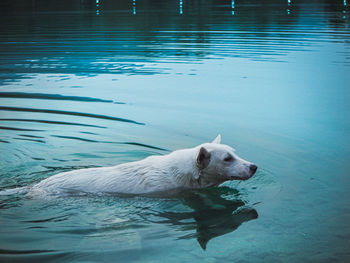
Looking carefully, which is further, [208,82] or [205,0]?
[205,0]

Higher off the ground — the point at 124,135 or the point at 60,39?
the point at 60,39

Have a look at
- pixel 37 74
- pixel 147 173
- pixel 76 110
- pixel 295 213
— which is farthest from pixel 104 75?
pixel 295 213

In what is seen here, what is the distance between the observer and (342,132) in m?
10.9

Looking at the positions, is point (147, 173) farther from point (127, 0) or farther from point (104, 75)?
point (127, 0)

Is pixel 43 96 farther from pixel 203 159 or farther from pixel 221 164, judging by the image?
pixel 221 164

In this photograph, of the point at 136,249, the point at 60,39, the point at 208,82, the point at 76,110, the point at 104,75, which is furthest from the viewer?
the point at 60,39

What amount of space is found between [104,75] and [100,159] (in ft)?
26.7

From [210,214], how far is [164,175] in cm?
90

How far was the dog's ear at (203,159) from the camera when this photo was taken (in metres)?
7.42

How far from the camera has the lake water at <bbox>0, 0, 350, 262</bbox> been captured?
641 cm

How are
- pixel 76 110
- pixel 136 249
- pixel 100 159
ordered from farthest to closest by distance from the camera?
pixel 76 110
pixel 100 159
pixel 136 249

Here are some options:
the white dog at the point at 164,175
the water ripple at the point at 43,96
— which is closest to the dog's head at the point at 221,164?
the white dog at the point at 164,175

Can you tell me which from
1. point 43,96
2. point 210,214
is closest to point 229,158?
point 210,214

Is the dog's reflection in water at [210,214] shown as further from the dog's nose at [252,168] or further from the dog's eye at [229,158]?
the dog's eye at [229,158]
